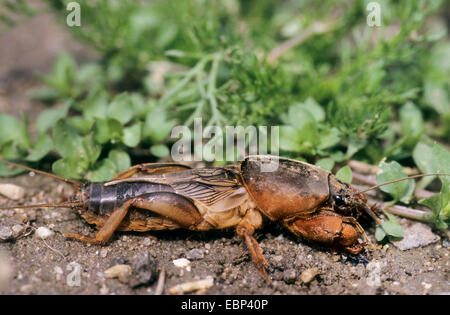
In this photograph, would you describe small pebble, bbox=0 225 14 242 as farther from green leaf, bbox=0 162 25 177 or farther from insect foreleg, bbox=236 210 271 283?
insect foreleg, bbox=236 210 271 283

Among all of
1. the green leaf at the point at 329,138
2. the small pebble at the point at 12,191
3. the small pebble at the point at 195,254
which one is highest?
the green leaf at the point at 329,138

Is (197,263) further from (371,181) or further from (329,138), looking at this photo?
(371,181)

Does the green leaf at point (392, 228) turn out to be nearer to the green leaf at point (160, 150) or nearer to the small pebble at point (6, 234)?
the green leaf at point (160, 150)

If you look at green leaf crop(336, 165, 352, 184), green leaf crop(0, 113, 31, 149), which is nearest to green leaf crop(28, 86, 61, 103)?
green leaf crop(0, 113, 31, 149)

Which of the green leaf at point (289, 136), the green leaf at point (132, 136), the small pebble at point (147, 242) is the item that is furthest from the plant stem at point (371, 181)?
the green leaf at point (132, 136)

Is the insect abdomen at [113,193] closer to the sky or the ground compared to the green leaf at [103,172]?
closer to the ground

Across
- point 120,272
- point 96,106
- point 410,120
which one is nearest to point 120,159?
point 96,106

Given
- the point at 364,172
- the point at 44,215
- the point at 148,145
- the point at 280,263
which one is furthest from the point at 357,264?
the point at 44,215
